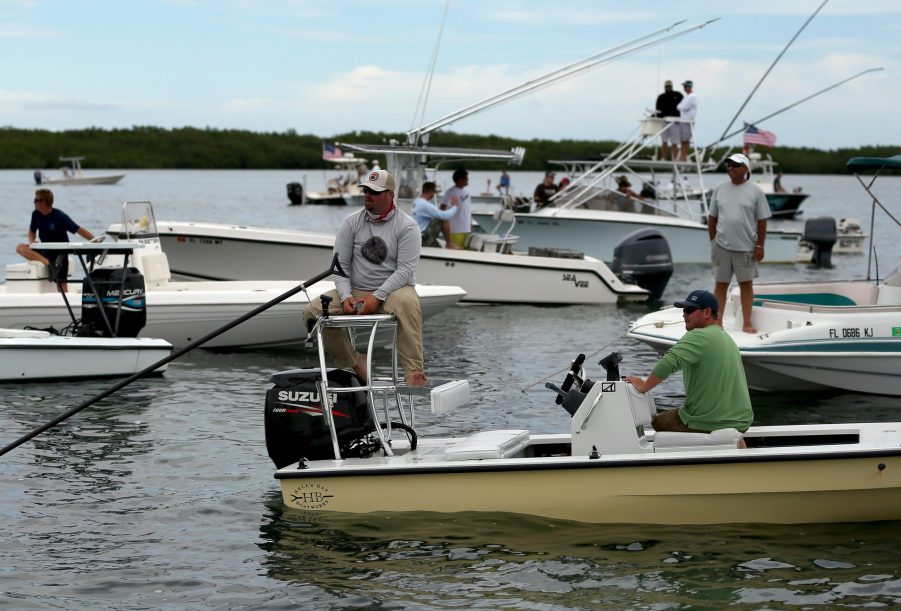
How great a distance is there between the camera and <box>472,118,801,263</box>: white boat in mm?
26594

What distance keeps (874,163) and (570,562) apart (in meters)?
6.60

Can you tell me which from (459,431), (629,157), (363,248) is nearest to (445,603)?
(363,248)

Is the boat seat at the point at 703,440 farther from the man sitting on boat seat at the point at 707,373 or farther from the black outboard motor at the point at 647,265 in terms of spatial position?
the black outboard motor at the point at 647,265

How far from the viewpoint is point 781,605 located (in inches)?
280

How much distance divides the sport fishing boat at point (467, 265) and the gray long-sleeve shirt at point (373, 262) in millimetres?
10744

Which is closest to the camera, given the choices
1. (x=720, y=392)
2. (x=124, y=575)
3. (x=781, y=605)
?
(x=781, y=605)

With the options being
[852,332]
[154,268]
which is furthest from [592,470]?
[154,268]

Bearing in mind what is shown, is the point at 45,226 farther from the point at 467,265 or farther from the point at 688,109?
the point at 688,109

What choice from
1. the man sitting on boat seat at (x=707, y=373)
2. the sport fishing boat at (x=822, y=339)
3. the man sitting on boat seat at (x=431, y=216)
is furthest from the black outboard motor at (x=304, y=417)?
the man sitting on boat seat at (x=431, y=216)

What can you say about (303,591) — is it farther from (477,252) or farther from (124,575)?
(477,252)

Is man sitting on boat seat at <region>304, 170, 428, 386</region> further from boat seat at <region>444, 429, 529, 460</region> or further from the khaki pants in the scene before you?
boat seat at <region>444, 429, 529, 460</region>

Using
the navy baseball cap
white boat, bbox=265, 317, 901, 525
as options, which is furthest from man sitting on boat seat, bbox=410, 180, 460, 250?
the navy baseball cap

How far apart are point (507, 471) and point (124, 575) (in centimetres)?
249

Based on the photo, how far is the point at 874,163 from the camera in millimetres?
12445
